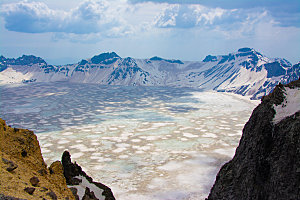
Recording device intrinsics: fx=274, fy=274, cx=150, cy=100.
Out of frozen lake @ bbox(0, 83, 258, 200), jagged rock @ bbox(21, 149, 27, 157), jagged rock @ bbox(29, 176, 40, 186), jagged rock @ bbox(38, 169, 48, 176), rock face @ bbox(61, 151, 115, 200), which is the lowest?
frozen lake @ bbox(0, 83, 258, 200)

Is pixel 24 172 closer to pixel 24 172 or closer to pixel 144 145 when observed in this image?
pixel 24 172

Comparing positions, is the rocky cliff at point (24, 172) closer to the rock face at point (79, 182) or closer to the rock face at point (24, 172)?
the rock face at point (24, 172)

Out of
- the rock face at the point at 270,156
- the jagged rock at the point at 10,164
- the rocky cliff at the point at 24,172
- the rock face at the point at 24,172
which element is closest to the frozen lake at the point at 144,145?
the rocky cliff at the point at 24,172

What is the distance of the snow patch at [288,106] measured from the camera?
505 inches

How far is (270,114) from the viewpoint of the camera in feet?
45.0

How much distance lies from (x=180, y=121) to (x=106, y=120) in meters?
20.6

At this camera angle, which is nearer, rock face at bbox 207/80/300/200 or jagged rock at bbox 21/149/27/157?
rock face at bbox 207/80/300/200

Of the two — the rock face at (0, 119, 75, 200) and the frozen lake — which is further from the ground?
the rock face at (0, 119, 75, 200)

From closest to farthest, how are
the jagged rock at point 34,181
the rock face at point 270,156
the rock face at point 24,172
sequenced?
the rock face at point 24,172
the rock face at point 270,156
the jagged rock at point 34,181

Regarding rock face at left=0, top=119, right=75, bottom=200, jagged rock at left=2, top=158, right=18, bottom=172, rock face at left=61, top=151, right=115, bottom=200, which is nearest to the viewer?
rock face at left=0, top=119, right=75, bottom=200

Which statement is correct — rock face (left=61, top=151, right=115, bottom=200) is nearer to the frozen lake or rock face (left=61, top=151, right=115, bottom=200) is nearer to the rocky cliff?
the rocky cliff

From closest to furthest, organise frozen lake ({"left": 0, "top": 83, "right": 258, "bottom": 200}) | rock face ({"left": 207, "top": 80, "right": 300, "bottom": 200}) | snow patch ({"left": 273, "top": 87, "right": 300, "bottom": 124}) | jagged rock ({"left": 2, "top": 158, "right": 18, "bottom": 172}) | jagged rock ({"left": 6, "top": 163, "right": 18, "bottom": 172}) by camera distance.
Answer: rock face ({"left": 207, "top": 80, "right": 300, "bottom": 200}), jagged rock ({"left": 6, "top": 163, "right": 18, "bottom": 172}), jagged rock ({"left": 2, "top": 158, "right": 18, "bottom": 172}), snow patch ({"left": 273, "top": 87, "right": 300, "bottom": 124}), frozen lake ({"left": 0, "top": 83, "right": 258, "bottom": 200})

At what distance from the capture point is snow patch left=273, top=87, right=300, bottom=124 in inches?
505

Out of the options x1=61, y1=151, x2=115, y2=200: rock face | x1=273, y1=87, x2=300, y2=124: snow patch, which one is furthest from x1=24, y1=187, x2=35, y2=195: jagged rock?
x1=61, y1=151, x2=115, y2=200: rock face
